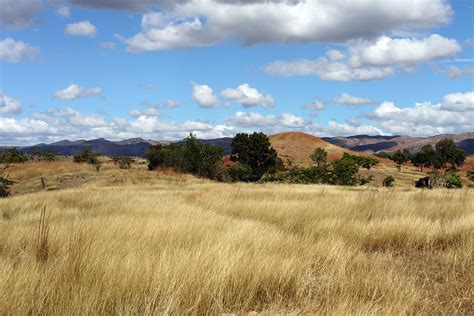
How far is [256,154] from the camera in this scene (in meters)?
64.4

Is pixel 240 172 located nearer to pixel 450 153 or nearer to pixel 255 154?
pixel 255 154

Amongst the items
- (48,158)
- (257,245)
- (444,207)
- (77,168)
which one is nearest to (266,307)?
(257,245)

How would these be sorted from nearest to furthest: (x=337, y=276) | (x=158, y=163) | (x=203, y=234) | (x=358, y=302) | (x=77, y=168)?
1. (x=358, y=302)
2. (x=337, y=276)
3. (x=203, y=234)
4. (x=77, y=168)
5. (x=158, y=163)

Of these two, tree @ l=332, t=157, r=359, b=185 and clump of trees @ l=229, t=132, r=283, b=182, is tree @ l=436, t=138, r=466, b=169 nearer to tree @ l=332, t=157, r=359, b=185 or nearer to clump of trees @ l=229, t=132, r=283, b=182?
clump of trees @ l=229, t=132, r=283, b=182

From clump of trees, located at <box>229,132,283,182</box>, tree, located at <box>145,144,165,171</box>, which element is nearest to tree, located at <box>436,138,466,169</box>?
clump of trees, located at <box>229,132,283,182</box>

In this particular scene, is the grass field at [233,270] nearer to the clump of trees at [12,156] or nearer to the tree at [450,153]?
the clump of trees at [12,156]

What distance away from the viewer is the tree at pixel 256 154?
64312 millimetres

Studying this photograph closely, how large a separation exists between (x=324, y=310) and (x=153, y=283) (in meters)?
1.57

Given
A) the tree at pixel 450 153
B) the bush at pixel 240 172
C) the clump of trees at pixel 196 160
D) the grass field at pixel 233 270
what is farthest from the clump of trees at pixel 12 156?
the tree at pixel 450 153

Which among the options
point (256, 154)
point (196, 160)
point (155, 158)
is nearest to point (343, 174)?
point (196, 160)

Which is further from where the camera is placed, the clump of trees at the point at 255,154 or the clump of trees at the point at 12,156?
the clump of trees at the point at 12,156

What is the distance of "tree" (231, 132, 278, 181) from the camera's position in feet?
211

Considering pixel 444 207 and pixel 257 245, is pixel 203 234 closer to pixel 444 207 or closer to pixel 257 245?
pixel 257 245

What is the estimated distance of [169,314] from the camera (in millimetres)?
3240
